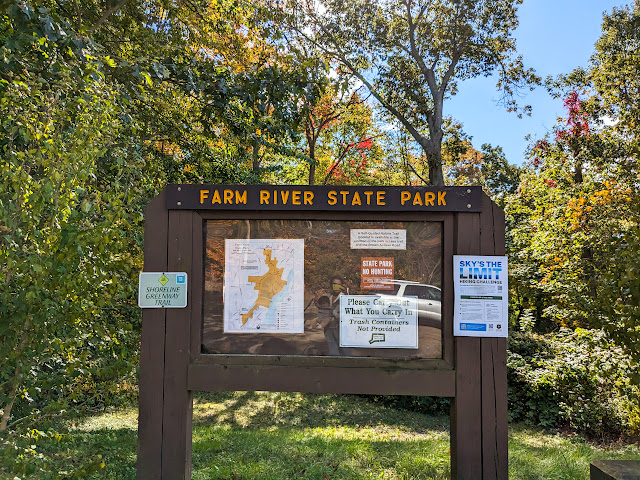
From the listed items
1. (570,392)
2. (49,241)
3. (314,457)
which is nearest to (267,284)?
(49,241)

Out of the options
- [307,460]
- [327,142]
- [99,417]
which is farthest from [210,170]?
[327,142]

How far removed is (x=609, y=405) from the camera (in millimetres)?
7816

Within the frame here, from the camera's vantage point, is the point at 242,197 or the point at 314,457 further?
the point at 314,457

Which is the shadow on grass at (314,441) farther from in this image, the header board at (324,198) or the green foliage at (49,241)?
the header board at (324,198)

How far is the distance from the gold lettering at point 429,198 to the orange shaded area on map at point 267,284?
1047mm

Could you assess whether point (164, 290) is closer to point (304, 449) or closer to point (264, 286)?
point (264, 286)

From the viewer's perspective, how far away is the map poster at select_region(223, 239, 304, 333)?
323cm

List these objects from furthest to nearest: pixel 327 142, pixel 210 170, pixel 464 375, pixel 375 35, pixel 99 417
A: pixel 327 142 < pixel 375 35 < pixel 99 417 < pixel 210 170 < pixel 464 375

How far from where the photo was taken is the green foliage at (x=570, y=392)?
7.46 m

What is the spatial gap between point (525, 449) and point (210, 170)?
5.94 m

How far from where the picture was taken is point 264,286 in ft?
10.7

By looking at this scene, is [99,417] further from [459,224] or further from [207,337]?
[459,224]

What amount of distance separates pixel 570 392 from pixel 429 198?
6.91 m

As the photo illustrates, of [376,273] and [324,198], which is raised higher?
[324,198]
